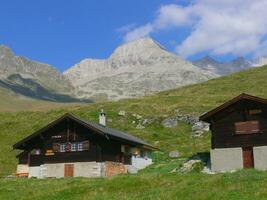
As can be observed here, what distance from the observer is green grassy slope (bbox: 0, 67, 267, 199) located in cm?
3322

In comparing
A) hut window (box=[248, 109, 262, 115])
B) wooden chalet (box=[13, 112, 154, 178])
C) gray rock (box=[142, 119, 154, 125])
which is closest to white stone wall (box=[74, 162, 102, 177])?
wooden chalet (box=[13, 112, 154, 178])

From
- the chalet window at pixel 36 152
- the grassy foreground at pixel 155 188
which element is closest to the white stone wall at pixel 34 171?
the chalet window at pixel 36 152

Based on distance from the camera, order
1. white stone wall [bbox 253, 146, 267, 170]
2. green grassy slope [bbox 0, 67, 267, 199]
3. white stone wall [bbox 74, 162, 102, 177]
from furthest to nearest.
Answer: white stone wall [bbox 74, 162, 102, 177] < white stone wall [bbox 253, 146, 267, 170] < green grassy slope [bbox 0, 67, 267, 199]

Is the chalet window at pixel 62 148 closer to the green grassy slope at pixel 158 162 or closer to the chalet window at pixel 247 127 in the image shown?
the green grassy slope at pixel 158 162

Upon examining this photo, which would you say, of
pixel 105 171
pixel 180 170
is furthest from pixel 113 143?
pixel 180 170

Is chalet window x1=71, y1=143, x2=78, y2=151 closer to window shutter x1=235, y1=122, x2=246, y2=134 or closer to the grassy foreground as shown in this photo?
the grassy foreground

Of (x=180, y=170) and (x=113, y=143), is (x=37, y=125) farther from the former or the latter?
(x=180, y=170)

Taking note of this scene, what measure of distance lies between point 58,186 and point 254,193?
53.9 feet

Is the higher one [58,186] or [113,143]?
[113,143]

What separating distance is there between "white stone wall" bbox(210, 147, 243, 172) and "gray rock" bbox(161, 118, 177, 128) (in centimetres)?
4988

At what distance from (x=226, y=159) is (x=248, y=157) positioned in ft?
6.99

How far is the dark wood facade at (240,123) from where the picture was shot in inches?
2012

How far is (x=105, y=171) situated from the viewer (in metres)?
59.4

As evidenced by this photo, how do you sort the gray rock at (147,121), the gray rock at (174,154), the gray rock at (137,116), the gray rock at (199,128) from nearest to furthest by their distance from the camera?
the gray rock at (174,154)
the gray rock at (199,128)
the gray rock at (147,121)
the gray rock at (137,116)
